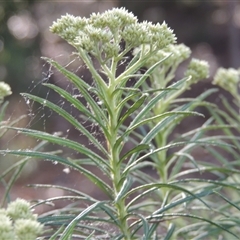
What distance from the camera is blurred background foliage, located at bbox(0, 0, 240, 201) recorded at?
16.9ft

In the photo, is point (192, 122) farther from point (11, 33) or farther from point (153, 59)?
point (153, 59)

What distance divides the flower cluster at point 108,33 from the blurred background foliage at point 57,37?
3.58m

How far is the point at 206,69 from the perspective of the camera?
128 centimetres

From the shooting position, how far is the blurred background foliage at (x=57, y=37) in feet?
16.9

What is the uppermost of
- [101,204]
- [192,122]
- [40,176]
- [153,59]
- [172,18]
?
[172,18]

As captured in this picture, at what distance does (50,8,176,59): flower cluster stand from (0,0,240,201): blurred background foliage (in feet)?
11.7

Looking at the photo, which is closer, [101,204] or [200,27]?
[101,204]

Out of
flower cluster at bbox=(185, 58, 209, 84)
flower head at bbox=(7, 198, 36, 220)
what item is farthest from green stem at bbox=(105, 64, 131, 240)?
flower cluster at bbox=(185, 58, 209, 84)

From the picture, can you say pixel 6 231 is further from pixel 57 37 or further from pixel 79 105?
pixel 57 37

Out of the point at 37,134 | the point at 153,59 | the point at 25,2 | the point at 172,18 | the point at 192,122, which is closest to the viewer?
the point at 37,134

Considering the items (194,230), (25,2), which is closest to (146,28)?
(194,230)

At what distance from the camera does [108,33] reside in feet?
3.06

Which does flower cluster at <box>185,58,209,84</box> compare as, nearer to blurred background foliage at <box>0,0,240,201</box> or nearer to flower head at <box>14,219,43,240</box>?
flower head at <box>14,219,43,240</box>

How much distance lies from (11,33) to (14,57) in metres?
0.25
